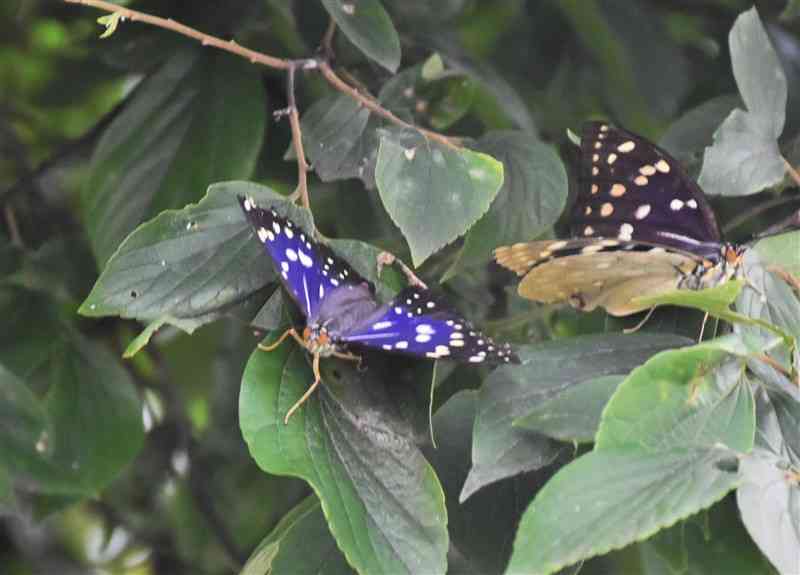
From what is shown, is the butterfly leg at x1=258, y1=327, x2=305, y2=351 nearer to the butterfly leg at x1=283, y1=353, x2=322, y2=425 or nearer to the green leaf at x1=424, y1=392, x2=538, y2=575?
the butterfly leg at x1=283, y1=353, x2=322, y2=425

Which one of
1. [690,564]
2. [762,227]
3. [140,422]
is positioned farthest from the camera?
[762,227]

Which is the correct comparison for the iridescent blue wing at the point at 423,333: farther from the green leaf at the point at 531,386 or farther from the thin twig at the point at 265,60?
Result: the thin twig at the point at 265,60

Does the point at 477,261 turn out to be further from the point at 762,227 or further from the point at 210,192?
the point at 762,227

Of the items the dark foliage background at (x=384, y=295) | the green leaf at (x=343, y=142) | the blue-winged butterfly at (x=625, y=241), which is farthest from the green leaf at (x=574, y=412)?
the green leaf at (x=343, y=142)

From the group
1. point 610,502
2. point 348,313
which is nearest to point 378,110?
point 348,313

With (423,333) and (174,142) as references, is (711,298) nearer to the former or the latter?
(423,333)

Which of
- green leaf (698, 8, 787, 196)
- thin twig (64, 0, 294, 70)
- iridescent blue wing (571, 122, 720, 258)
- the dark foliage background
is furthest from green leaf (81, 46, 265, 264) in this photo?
green leaf (698, 8, 787, 196)

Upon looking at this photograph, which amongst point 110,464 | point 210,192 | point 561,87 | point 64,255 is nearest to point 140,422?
point 110,464
